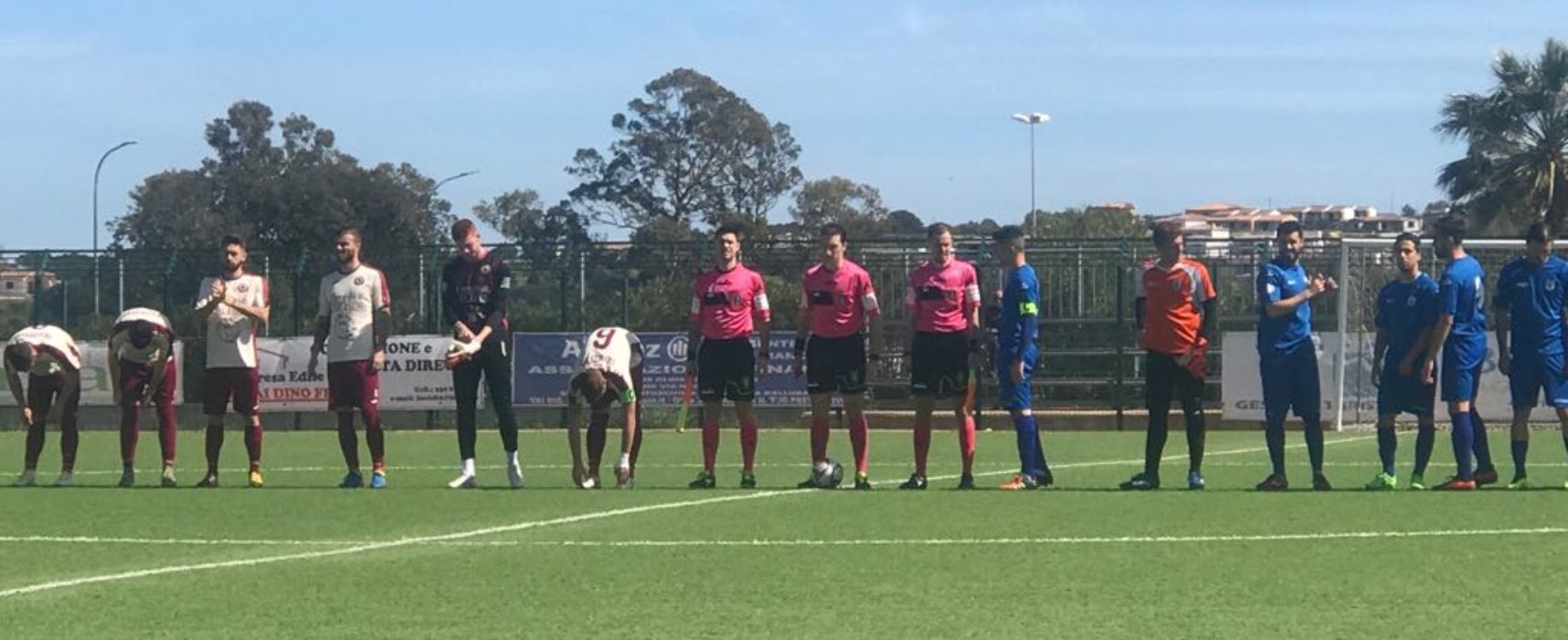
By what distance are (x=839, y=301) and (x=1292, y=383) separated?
9.64 ft

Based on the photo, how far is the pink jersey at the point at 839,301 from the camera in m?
15.1

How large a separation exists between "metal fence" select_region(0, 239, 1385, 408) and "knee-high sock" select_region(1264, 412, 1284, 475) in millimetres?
17300

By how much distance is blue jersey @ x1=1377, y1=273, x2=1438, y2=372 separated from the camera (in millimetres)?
14484

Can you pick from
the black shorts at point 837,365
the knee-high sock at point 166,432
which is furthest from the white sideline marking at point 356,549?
the knee-high sock at point 166,432

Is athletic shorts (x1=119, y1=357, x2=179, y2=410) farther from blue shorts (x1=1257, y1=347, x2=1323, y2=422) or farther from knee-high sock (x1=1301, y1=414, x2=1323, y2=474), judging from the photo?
knee-high sock (x1=1301, y1=414, x2=1323, y2=474)

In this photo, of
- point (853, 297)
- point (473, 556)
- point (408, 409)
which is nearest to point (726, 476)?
point (853, 297)

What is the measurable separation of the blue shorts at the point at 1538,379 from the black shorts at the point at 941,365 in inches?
137

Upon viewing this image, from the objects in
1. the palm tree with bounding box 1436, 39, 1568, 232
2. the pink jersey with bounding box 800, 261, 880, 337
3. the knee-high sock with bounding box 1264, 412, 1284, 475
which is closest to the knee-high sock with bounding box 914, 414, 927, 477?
the pink jersey with bounding box 800, 261, 880, 337

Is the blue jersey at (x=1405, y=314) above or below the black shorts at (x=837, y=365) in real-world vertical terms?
above

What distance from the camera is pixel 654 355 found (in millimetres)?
33156

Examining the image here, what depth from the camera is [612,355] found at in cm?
1558

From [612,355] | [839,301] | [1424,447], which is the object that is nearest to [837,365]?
[839,301]

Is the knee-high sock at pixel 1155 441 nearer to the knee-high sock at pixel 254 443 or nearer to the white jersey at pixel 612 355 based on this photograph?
the white jersey at pixel 612 355

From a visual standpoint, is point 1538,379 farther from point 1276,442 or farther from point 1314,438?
point 1276,442
